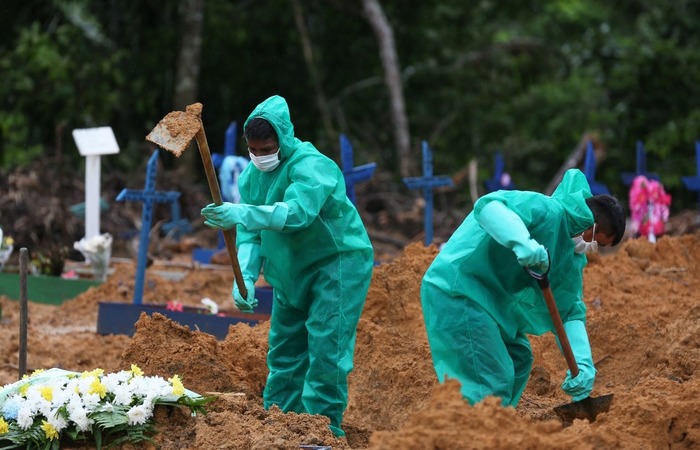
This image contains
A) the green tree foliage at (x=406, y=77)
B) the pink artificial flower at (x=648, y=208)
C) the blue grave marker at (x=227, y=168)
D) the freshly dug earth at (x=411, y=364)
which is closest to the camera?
the freshly dug earth at (x=411, y=364)

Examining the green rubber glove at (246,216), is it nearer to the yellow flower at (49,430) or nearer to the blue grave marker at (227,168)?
the yellow flower at (49,430)

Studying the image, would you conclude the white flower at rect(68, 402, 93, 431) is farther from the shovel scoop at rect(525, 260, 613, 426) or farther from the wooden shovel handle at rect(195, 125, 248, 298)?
the shovel scoop at rect(525, 260, 613, 426)

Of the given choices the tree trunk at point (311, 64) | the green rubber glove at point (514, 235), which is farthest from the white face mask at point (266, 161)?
the tree trunk at point (311, 64)

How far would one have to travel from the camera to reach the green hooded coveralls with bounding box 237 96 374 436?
572 cm

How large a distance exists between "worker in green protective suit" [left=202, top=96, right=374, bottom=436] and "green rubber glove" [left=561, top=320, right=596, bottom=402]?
45.1 inches

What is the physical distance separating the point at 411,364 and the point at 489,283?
178 cm

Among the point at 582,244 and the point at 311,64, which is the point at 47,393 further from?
the point at 311,64

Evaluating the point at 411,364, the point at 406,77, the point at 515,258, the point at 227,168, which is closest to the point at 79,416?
the point at 515,258

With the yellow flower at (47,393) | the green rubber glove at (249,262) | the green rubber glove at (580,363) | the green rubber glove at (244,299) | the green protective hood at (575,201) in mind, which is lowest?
the yellow flower at (47,393)

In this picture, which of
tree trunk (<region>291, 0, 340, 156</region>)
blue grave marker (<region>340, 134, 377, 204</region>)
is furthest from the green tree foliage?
blue grave marker (<region>340, 134, 377, 204</region>)

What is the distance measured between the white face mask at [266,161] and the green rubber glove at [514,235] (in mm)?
1180

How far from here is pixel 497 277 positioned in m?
5.24

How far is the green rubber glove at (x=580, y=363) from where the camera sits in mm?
5312

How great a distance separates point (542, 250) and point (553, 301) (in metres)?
0.36
